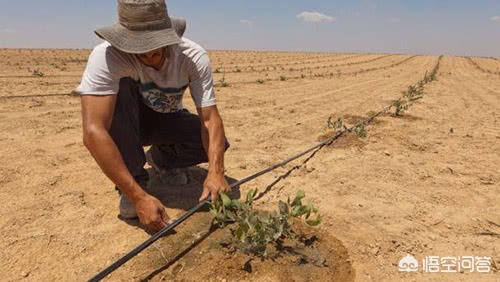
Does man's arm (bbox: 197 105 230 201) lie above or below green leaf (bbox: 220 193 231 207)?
above

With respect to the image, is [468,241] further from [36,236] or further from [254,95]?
[254,95]

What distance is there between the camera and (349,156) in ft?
12.8

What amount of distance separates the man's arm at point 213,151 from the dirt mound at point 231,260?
25 cm

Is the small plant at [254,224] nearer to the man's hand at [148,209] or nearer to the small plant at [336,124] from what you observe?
the man's hand at [148,209]

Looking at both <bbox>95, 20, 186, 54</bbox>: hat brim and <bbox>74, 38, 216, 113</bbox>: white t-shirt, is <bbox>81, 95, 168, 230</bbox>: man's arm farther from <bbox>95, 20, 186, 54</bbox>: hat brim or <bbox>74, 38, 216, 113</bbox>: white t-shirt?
<bbox>95, 20, 186, 54</bbox>: hat brim

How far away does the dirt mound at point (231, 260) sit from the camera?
1958 millimetres

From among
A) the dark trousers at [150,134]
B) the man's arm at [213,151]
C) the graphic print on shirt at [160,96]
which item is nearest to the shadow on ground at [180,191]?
the dark trousers at [150,134]

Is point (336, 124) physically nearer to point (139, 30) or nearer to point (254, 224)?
point (254, 224)

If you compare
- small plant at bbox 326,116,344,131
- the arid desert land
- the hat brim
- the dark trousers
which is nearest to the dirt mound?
the arid desert land

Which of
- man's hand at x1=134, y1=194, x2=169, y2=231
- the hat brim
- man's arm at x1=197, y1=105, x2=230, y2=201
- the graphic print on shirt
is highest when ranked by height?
the hat brim

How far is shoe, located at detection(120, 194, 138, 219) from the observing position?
246 centimetres

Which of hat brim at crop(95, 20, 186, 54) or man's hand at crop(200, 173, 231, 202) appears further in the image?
man's hand at crop(200, 173, 231, 202)

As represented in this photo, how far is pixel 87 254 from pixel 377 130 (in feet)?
12.7

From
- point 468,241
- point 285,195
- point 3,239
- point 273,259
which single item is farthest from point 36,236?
point 468,241
